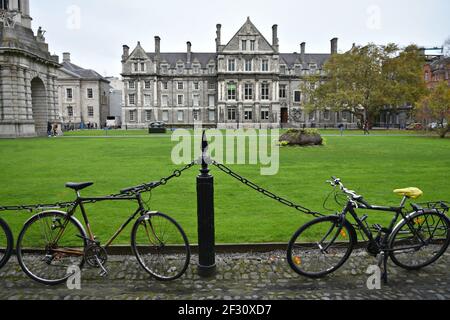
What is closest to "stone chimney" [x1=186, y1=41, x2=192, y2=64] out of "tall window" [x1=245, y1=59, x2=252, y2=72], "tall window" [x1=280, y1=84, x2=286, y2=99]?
"tall window" [x1=245, y1=59, x2=252, y2=72]

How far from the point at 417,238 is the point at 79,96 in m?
73.7

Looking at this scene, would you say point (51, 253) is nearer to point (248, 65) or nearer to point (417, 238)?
point (417, 238)

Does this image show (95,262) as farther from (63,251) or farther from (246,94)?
(246,94)

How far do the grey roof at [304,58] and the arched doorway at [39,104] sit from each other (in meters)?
46.9

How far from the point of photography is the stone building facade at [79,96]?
70.2m

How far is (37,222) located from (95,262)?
40.7 inches

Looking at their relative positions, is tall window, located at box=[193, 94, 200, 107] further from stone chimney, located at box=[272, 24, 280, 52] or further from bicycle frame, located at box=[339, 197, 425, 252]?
bicycle frame, located at box=[339, 197, 425, 252]

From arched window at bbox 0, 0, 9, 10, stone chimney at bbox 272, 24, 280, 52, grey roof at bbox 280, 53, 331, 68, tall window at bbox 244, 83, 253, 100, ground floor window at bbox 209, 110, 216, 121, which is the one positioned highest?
stone chimney at bbox 272, 24, 280, 52

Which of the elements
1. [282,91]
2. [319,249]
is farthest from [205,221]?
[282,91]

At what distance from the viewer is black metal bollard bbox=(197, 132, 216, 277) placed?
5113mm

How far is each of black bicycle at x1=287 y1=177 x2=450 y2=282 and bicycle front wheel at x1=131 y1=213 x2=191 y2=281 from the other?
1.65 m

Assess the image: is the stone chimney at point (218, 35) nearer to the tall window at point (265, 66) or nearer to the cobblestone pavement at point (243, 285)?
the tall window at point (265, 66)

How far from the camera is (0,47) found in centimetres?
3303

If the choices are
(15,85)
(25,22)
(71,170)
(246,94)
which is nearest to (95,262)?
(71,170)
